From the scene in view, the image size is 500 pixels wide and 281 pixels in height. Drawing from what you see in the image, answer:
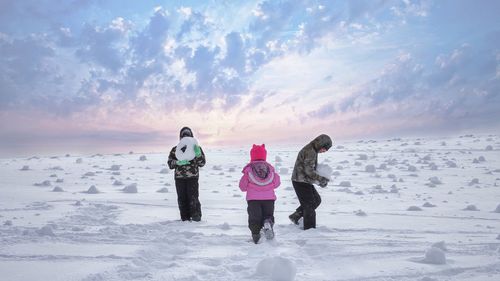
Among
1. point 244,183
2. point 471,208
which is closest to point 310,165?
point 244,183

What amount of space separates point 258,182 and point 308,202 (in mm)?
1026

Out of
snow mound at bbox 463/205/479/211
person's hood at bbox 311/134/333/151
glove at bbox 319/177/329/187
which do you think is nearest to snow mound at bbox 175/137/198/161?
person's hood at bbox 311/134/333/151

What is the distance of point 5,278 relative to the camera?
3650 millimetres

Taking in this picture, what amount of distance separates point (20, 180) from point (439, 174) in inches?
572

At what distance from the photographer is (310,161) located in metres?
6.15

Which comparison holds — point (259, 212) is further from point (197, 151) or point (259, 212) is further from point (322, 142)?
point (197, 151)

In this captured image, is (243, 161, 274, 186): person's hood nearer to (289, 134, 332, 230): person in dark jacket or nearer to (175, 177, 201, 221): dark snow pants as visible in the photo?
(289, 134, 332, 230): person in dark jacket

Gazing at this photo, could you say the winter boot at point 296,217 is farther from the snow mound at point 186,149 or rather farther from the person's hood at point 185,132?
the person's hood at point 185,132

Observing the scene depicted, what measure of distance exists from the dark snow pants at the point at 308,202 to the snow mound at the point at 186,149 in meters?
1.98

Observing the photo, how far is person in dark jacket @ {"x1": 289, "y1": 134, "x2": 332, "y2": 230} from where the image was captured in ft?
20.0

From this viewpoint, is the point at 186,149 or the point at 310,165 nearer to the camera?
the point at 310,165

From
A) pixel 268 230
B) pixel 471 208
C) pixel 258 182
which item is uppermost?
pixel 258 182

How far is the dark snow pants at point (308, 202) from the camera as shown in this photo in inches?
240

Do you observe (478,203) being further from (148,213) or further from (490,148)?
(490,148)
